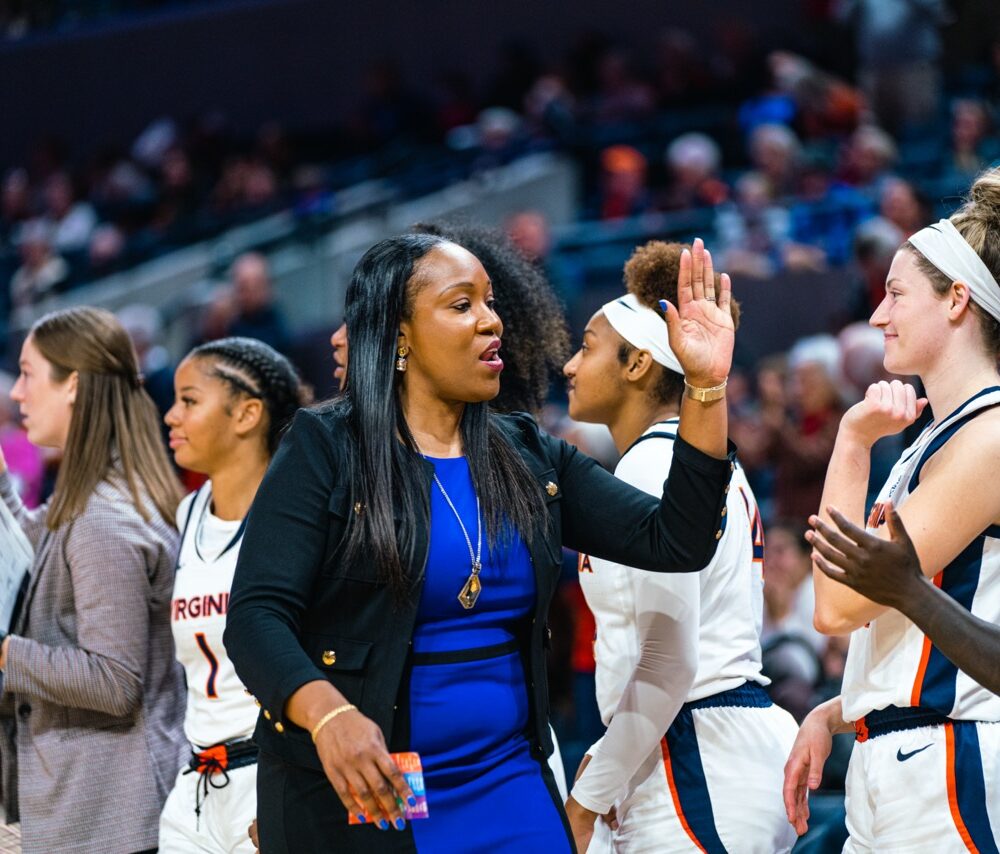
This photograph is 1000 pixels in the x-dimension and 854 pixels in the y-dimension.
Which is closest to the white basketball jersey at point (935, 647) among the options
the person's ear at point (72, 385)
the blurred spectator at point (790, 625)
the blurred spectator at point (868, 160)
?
the person's ear at point (72, 385)

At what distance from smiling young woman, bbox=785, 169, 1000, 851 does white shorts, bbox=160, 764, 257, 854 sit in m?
1.37

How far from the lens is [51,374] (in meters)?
3.77

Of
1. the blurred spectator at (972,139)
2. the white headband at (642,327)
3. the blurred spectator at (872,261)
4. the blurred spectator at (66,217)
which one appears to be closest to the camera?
the white headband at (642,327)

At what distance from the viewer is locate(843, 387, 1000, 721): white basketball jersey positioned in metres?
2.50

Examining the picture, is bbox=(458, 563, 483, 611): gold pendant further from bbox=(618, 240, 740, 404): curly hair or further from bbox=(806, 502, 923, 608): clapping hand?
bbox=(618, 240, 740, 404): curly hair

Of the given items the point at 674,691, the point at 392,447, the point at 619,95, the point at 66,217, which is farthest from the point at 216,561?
the point at 66,217

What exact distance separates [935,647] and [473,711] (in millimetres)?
819

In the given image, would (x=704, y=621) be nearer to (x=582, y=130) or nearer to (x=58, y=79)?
(x=582, y=130)

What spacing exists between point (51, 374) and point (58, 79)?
14.1 m

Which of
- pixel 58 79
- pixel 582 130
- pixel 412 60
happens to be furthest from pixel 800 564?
pixel 58 79

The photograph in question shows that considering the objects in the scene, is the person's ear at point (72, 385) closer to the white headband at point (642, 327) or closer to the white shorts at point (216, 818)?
the white shorts at point (216, 818)

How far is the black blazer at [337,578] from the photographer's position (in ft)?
7.64

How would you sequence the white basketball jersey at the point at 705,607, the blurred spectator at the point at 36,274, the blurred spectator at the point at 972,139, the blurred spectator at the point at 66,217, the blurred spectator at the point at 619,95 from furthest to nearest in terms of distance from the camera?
1. the blurred spectator at the point at 66,217
2. the blurred spectator at the point at 36,274
3. the blurred spectator at the point at 619,95
4. the blurred spectator at the point at 972,139
5. the white basketball jersey at the point at 705,607

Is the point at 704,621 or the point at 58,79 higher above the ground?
the point at 58,79
